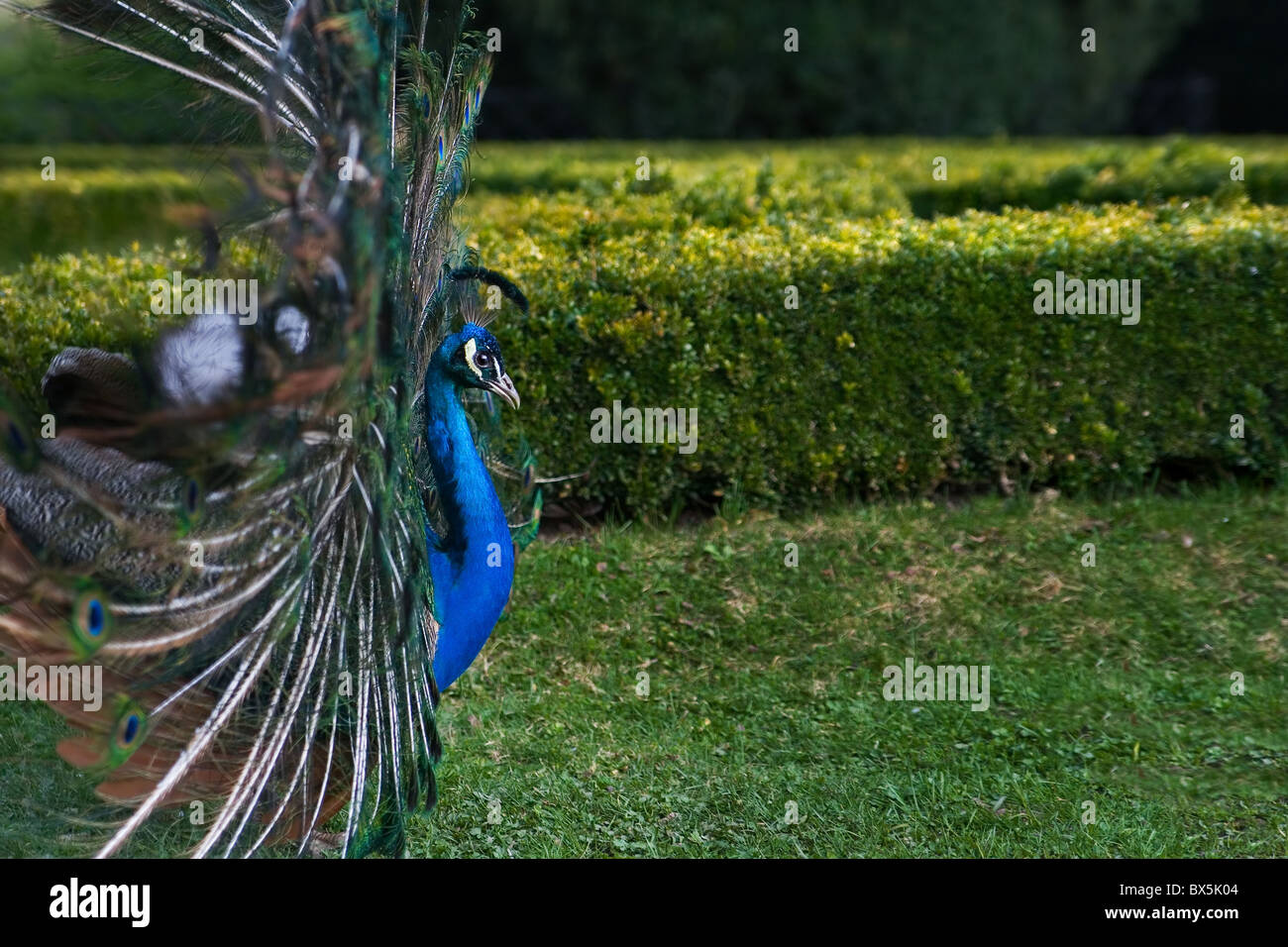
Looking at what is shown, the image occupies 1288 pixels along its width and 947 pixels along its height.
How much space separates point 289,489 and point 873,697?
9.14ft

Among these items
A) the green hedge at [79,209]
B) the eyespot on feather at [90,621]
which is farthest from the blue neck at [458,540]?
the green hedge at [79,209]

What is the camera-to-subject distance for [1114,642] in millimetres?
4984

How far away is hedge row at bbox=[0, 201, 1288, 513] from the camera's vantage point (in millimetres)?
5531

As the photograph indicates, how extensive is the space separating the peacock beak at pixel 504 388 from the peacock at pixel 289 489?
0.01 meters

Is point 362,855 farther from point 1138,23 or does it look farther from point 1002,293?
point 1138,23

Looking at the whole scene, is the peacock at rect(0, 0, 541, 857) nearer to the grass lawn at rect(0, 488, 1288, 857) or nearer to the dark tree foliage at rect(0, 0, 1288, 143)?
the grass lawn at rect(0, 488, 1288, 857)

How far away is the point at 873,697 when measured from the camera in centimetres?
470

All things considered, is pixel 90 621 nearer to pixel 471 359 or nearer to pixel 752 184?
pixel 471 359

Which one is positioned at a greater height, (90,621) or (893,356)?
(893,356)

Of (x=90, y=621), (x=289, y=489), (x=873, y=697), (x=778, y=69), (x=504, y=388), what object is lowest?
(x=873, y=697)

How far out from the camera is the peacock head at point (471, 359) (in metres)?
3.34

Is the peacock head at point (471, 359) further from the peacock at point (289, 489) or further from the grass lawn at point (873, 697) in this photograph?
the grass lawn at point (873, 697)

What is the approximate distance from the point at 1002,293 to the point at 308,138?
3.83 m

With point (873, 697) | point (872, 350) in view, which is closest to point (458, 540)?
point (873, 697)
